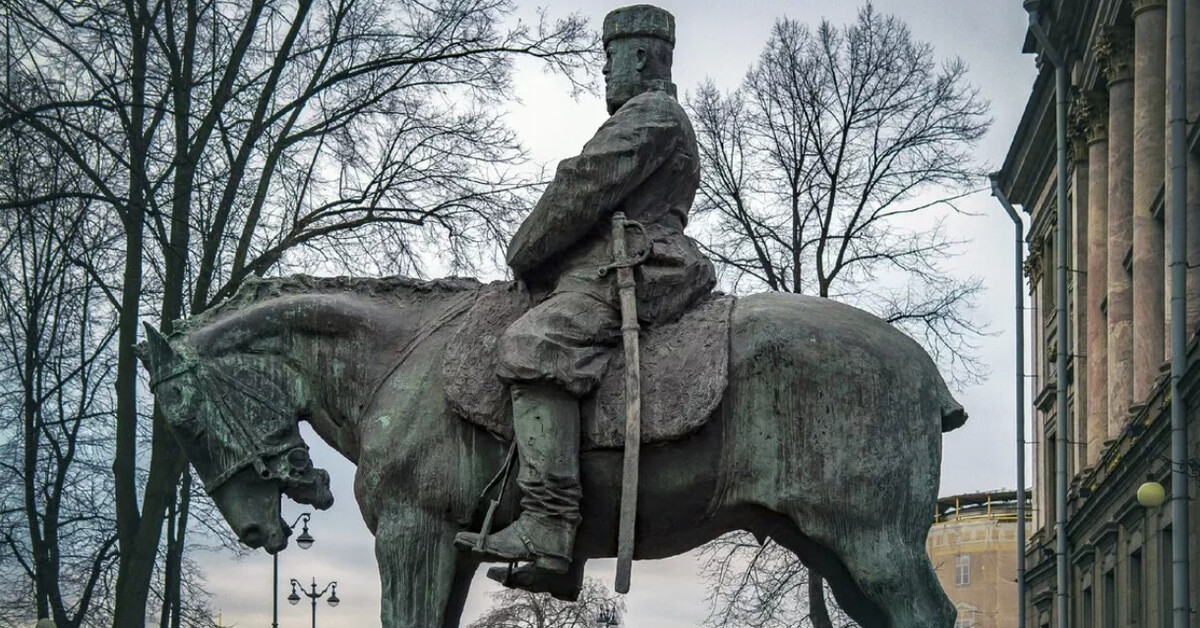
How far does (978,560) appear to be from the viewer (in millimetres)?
75875

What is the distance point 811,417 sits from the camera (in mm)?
8242

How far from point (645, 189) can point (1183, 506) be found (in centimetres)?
2058

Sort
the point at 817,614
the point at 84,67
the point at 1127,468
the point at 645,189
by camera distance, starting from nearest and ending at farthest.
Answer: the point at 645,189 → the point at 84,67 → the point at 817,614 → the point at 1127,468

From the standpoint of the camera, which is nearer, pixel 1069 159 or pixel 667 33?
pixel 667 33

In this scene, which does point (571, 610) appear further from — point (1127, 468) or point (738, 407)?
point (738, 407)

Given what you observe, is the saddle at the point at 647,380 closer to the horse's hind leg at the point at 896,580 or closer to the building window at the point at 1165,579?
the horse's hind leg at the point at 896,580

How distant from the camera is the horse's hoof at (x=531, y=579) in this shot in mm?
8227

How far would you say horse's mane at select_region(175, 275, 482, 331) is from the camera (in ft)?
29.4

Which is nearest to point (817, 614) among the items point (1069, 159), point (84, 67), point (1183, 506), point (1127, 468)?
point (1183, 506)

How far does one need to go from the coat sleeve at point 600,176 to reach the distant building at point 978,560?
67.9m

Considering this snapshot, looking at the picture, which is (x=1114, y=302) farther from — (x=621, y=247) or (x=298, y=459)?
(x=298, y=459)

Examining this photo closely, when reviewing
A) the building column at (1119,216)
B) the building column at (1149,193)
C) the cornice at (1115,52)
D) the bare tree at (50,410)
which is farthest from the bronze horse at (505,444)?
the cornice at (1115,52)

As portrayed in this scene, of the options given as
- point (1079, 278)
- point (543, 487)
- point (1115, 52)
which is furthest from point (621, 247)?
point (1079, 278)

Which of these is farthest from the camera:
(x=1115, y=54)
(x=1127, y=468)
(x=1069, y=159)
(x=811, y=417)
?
(x=1069, y=159)
